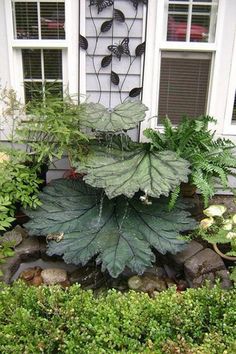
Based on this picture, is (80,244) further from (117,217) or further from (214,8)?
(214,8)

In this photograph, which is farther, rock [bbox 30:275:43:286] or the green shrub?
rock [bbox 30:275:43:286]

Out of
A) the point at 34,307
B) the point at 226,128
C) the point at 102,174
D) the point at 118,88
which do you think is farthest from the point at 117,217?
the point at 226,128

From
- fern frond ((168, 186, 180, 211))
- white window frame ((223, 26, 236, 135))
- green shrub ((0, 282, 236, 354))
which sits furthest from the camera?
white window frame ((223, 26, 236, 135))

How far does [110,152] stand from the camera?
9.53 ft

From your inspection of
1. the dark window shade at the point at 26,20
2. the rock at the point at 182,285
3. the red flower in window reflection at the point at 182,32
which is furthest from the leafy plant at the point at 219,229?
the dark window shade at the point at 26,20

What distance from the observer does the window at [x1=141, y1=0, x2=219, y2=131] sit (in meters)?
2.99

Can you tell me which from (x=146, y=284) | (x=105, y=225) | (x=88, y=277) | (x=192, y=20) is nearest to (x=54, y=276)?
(x=88, y=277)

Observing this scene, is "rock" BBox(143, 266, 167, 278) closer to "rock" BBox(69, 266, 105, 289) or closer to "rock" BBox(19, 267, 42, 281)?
"rock" BBox(69, 266, 105, 289)

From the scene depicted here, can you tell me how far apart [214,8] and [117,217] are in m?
1.92

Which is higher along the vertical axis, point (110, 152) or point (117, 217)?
point (110, 152)

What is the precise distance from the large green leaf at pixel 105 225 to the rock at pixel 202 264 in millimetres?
155

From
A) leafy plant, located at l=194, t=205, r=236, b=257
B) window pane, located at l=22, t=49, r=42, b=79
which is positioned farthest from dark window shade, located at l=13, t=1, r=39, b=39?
leafy plant, located at l=194, t=205, r=236, b=257

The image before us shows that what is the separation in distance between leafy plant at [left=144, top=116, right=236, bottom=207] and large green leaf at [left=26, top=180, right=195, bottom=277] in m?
0.33

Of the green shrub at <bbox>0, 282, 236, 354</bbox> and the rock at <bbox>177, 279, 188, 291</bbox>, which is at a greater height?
the green shrub at <bbox>0, 282, 236, 354</bbox>
